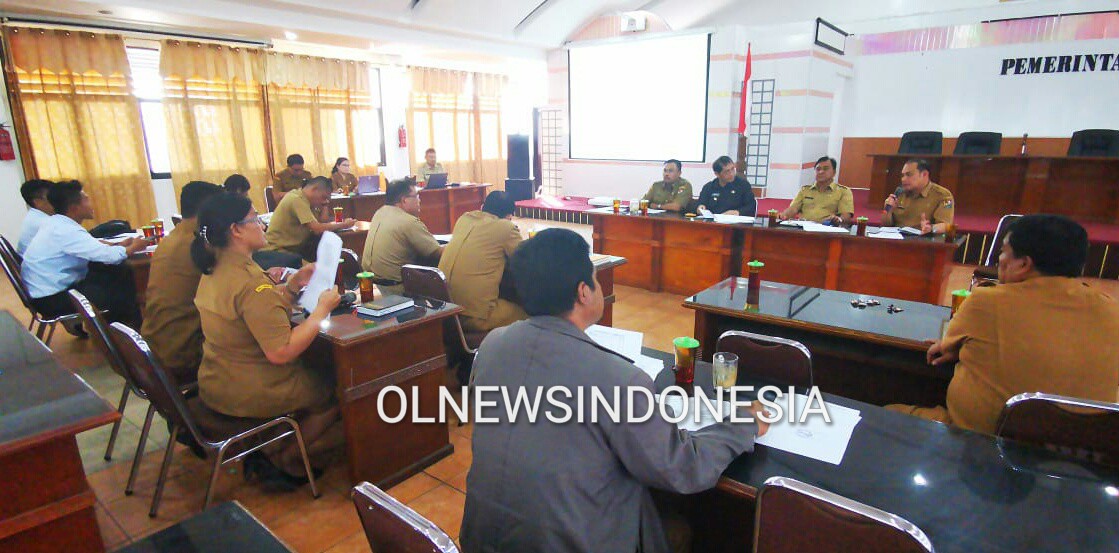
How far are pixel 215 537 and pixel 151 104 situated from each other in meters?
7.47

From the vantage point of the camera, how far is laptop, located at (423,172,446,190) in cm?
778

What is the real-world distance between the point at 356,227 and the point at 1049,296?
4742mm

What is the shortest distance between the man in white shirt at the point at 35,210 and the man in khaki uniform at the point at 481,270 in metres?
2.65

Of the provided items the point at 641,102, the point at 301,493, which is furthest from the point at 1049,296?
the point at 641,102

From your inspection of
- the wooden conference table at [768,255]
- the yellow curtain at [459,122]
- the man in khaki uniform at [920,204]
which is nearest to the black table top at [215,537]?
the wooden conference table at [768,255]

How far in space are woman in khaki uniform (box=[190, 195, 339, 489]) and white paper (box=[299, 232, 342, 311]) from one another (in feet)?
0.18

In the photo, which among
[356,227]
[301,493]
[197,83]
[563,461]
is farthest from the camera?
[197,83]

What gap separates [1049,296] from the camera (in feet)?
5.14

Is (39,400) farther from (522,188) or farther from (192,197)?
(522,188)

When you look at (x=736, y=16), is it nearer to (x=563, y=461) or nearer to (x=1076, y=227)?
(x=1076, y=227)

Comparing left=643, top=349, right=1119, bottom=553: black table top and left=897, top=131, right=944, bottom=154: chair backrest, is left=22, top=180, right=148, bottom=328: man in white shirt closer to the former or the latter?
left=643, top=349, right=1119, bottom=553: black table top

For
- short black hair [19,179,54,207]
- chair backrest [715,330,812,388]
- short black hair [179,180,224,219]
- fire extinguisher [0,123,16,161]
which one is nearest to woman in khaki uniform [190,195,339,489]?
short black hair [179,180,224,219]

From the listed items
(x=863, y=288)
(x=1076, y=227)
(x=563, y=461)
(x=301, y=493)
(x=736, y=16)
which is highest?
(x=736, y=16)

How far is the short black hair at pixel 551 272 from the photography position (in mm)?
1196
